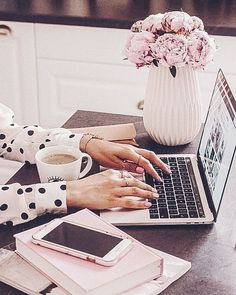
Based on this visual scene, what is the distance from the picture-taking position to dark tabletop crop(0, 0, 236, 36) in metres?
2.54

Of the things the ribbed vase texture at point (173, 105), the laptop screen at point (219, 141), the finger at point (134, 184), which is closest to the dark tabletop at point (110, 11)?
the ribbed vase texture at point (173, 105)

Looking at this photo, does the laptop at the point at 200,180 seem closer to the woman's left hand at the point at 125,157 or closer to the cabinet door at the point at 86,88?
the woman's left hand at the point at 125,157

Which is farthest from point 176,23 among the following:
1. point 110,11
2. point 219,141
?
point 110,11

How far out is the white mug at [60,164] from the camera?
140cm

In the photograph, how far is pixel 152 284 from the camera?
107 cm

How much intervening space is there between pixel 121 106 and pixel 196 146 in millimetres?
1102

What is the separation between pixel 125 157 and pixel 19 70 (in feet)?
4.52

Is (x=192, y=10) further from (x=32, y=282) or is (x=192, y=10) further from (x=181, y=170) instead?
(x=32, y=282)

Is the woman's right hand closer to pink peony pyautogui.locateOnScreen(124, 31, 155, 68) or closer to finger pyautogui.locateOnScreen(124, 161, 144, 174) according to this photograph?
finger pyautogui.locateOnScreen(124, 161, 144, 174)

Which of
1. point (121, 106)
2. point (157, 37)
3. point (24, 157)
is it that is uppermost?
point (157, 37)

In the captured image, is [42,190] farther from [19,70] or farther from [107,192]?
[19,70]

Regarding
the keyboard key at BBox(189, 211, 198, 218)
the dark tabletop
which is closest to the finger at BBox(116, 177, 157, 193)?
the keyboard key at BBox(189, 211, 198, 218)

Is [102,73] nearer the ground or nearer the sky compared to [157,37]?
nearer the ground

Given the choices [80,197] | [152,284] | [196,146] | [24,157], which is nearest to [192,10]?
[196,146]
